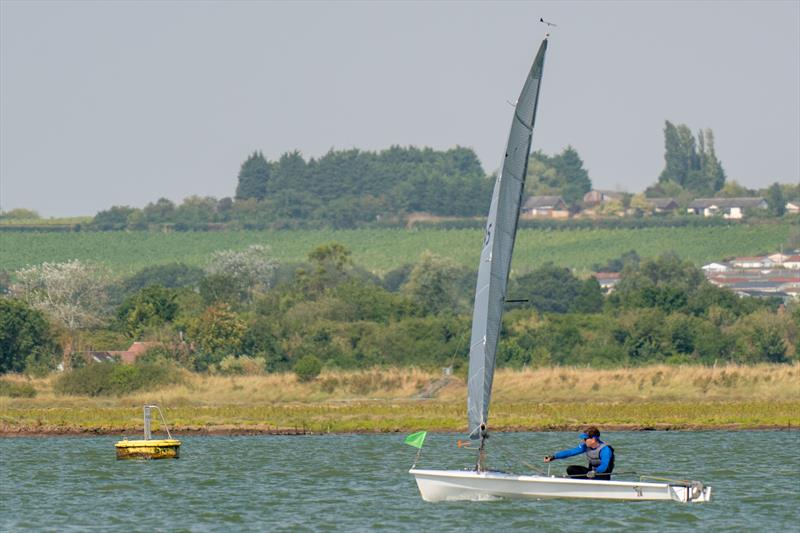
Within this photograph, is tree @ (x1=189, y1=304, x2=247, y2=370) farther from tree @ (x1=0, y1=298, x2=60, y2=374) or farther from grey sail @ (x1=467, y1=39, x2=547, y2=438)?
grey sail @ (x1=467, y1=39, x2=547, y2=438)

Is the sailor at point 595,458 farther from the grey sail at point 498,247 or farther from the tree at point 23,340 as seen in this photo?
the tree at point 23,340

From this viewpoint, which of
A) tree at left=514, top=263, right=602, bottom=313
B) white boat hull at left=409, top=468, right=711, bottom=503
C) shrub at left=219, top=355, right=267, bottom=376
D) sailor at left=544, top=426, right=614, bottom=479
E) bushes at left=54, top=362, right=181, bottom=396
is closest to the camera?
white boat hull at left=409, top=468, right=711, bottom=503

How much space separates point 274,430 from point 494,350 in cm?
2908

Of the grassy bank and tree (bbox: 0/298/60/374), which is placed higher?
tree (bbox: 0/298/60/374)

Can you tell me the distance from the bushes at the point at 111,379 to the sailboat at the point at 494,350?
148ft

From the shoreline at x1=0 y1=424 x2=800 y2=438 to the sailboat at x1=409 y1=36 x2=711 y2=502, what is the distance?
26.1 metres

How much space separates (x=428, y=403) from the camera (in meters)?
79.3

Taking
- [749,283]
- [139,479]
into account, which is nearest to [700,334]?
[139,479]

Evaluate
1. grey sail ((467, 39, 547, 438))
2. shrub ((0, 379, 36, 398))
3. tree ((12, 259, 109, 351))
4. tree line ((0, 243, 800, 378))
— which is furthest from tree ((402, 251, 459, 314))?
grey sail ((467, 39, 547, 438))

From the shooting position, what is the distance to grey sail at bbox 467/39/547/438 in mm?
39812

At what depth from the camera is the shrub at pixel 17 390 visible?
83000mm

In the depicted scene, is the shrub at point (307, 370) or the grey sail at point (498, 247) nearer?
the grey sail at point (498, 247)

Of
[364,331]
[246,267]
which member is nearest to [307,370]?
[364,331]

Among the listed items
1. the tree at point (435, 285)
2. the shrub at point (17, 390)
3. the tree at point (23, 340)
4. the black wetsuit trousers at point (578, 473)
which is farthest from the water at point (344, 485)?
the tree at point (435, 285)
